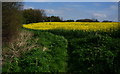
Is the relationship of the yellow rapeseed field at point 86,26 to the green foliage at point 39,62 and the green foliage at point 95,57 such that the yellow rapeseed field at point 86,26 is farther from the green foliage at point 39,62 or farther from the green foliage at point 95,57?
the green foliage at point 39,62

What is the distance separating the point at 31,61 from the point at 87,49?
143 inches

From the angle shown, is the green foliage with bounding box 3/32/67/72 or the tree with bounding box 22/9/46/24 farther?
the tree with bounding box 22/9/46/24

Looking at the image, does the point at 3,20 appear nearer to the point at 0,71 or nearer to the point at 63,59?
the point at 0,71

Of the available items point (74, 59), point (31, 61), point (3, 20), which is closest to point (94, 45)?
point (74, 59)

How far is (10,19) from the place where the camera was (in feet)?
29.9

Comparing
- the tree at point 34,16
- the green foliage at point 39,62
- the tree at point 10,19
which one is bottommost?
the green foliage at point 39,62

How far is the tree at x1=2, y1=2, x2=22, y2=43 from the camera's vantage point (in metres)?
8.85

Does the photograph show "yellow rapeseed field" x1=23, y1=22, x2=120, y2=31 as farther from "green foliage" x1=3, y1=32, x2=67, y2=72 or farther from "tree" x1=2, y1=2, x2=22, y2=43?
"tree" x1=2, y1=2, x2=22, y2=43

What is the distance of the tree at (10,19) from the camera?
8.85 m

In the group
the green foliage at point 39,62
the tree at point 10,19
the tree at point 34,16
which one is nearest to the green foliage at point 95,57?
the green foliage at point 39,62

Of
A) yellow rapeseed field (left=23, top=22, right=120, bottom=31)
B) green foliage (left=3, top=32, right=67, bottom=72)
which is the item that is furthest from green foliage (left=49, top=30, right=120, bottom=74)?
yellow rapeseed field (left=23, top=22, right=120, bottom=31)

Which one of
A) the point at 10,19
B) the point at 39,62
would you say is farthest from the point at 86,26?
the point at 10,19

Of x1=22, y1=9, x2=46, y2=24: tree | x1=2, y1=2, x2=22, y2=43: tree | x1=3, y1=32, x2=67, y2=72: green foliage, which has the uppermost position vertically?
x1=22, y1=9, x2=46, y2=24: tree

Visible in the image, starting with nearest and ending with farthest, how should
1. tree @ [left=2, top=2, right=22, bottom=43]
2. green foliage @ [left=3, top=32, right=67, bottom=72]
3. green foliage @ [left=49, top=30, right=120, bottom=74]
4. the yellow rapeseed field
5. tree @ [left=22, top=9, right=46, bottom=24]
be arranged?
green foliage @ [left=3, top=32, right=67, bottom=72], tree @ [left=2, top=2, right=22, bottom=43], green foliage @ [left=49, top=30, right=120, bottom=74], the yellow rapeseed field, tree @ [left=22, top=9, right=46, bottom=24]
